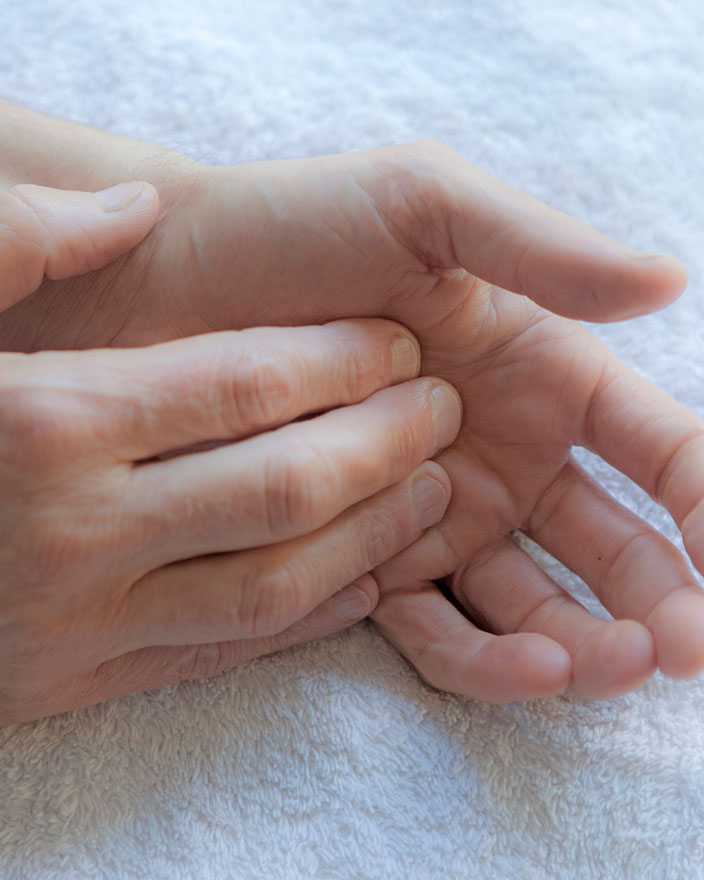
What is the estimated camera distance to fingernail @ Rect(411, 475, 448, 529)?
828 mm

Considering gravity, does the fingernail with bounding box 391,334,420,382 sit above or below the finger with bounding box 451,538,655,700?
above

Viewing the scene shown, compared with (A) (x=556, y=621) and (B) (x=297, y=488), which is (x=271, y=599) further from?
(A) (x=556, y=621)

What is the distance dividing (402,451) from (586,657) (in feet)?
0.80

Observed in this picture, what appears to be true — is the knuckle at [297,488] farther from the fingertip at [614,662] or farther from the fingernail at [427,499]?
the fingertip at [614,662]

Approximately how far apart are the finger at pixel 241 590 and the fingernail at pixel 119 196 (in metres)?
0.37

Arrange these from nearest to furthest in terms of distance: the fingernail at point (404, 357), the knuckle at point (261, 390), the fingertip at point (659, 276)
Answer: the fingertip at point (659, 276) → the knuckle at point (261, 390) → the fingernail at point (404, 357)

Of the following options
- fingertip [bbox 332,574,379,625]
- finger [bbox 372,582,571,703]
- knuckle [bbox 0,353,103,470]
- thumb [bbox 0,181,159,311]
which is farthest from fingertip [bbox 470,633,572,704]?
thumb [bbox 0,181,159,311]

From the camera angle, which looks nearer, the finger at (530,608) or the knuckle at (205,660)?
the finger at (530,608)

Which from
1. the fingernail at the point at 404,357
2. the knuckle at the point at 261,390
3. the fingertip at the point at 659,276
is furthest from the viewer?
the fingernail at the point at 404,357

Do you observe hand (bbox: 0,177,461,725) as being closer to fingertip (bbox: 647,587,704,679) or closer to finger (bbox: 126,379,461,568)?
finger (bbox: 126,379,461,568)

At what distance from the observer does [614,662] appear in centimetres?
67

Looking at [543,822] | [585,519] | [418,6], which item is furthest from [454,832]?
[418,6]

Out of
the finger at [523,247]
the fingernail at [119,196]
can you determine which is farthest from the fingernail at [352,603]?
the fingernail at [119,196]

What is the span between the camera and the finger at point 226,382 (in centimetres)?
71
